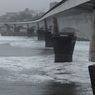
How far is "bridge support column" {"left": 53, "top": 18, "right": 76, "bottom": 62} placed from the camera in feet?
97.9

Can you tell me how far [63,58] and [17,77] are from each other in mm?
10703

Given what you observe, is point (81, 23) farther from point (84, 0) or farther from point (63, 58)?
point (84, 0)

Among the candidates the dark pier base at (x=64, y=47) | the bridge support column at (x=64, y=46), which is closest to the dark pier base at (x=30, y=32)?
the bridge support column at (x=64, y=46)

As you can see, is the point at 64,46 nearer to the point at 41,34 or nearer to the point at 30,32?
the point at 41,34

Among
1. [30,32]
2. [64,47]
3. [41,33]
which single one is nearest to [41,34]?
[41,33]

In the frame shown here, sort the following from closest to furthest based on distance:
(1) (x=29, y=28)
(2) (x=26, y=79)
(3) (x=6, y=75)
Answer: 1. (2) (x=26, y=79)
2. (3) (x=6, y=75)
3. (1) (x=29, y=28)

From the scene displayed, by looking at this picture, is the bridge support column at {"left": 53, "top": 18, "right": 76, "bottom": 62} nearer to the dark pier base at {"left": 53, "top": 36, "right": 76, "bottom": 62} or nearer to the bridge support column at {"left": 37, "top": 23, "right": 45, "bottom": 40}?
the dark pier base at {"left": 53, "top": 36, "right": 76, "bottom": 62}

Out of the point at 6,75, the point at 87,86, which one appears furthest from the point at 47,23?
the point at 87,86

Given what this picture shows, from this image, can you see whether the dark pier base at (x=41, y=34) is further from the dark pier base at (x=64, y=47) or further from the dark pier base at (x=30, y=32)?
the dark pier base at (x=64, y=47)

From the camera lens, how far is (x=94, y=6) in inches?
692

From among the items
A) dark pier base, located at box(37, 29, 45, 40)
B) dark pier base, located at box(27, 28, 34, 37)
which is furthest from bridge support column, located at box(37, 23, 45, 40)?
dark pier base, located at box(27, 28, 34, 37)

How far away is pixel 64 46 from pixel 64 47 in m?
0.13

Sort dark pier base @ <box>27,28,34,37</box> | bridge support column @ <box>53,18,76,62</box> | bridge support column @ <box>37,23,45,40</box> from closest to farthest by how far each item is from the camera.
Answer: bridge support column @ <box>53,18,76,62</box> → bridge support column @ <box>37,23,45,40</box> → dark pier base @ <box>27,28,34,37</box>

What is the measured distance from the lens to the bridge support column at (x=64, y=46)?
2983cm
